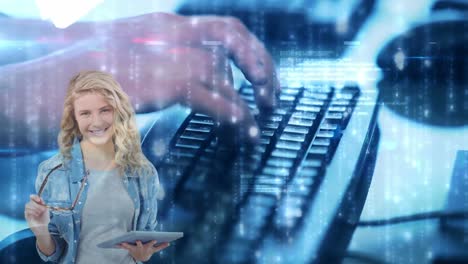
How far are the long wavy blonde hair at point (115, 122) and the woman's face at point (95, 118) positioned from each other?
2 cm

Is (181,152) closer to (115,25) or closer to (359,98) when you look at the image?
(115,25)

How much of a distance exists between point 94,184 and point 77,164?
12 cm

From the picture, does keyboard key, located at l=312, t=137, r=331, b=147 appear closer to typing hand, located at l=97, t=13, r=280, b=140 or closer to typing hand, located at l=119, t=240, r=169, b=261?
typing hand, located at l=97, t=13, r=280, b=140

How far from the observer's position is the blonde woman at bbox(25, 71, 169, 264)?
7.98 feet

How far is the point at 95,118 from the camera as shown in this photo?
256 cm

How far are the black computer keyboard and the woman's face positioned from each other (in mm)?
291

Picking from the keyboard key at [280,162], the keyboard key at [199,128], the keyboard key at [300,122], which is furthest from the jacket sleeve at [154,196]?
the keyboard key at [300,122]

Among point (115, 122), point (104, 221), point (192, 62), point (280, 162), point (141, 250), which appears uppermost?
point (192, 62)

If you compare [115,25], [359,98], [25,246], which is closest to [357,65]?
[359,98]

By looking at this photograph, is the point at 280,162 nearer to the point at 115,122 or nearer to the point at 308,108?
the point at 308,108

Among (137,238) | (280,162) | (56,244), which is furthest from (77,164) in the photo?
(280,162)

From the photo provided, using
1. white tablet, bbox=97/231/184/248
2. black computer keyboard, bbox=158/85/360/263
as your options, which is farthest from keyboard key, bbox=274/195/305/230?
white tablet, bbox=97/231/184/248

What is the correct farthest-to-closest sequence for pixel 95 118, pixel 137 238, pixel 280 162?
pixel 280 162
pixel 95 118
pixel 137 238

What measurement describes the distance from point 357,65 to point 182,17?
78 centimetres
